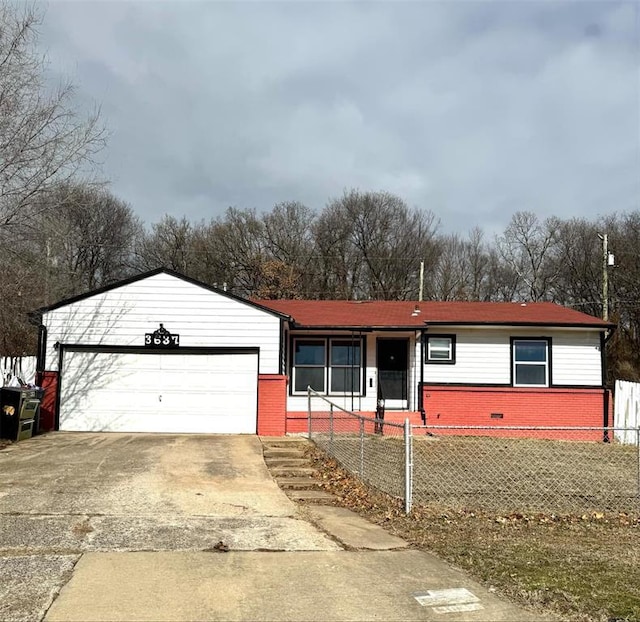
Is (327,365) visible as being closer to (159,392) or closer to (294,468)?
(159,392)

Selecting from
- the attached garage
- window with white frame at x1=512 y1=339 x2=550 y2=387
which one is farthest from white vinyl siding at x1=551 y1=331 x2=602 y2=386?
the attached garage

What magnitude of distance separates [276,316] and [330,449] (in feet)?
15.4

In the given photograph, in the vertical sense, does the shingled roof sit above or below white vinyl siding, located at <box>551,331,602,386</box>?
above

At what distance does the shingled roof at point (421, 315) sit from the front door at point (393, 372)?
768 mm

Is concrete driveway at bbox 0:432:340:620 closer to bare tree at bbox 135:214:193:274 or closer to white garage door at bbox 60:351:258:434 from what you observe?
white garage door at bbox 60:351:258:434

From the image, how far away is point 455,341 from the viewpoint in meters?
17.9

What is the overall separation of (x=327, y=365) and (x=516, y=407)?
544cm

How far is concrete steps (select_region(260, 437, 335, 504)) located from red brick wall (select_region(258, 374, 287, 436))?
68cm

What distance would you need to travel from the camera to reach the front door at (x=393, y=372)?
17.6 meters

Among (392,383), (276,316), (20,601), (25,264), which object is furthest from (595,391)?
(20,601)

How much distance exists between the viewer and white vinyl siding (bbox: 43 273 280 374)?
49.5 ft

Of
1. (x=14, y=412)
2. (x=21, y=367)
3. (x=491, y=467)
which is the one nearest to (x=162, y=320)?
(x=14, y=412)

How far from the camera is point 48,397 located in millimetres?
14820

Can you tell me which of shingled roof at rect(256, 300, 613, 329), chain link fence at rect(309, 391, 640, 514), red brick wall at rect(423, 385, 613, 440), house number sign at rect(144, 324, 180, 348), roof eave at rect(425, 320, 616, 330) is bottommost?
chain link fence at rect(309, 391, 640, 514)
